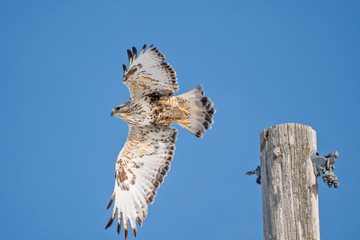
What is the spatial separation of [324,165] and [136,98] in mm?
3914

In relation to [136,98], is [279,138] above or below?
below

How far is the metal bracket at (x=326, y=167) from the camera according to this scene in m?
2.98

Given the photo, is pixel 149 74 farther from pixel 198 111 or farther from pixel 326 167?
pixel 326 167

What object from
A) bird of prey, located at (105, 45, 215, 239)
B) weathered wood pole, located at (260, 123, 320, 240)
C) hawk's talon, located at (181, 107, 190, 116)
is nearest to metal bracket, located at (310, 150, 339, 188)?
weathered wood pole, located at (260, 123, 320, 240)

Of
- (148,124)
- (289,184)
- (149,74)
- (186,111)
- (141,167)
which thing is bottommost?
(289,184)

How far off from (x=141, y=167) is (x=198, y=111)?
1.22 metres

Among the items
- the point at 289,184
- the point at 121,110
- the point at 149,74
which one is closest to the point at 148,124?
the point at 121,110

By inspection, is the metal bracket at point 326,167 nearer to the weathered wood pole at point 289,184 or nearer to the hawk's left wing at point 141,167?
the weathered wood pole at point 289,184

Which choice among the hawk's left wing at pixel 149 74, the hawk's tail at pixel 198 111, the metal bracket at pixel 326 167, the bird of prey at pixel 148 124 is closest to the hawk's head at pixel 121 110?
the bird of prey at pixel 148 124

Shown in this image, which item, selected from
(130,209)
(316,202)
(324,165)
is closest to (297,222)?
(316,202)

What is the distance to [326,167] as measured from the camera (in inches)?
117

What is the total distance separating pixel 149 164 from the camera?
665 cm

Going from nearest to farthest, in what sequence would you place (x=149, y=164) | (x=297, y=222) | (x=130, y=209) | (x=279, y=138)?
(x=297, y=222), (x=279, y=138), (x=130, y=209), (x=149, y=164)

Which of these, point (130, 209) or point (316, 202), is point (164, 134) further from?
point (316, 202)
